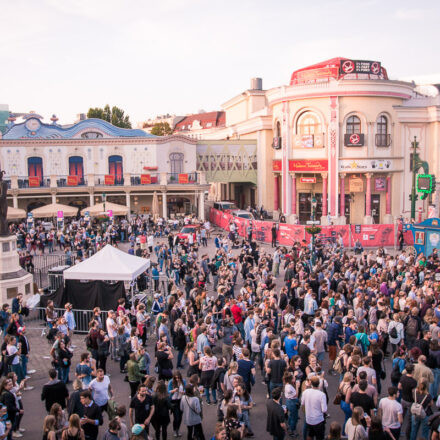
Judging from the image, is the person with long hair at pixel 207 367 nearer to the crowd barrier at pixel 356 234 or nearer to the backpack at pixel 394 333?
the backpack at pixel 394 333

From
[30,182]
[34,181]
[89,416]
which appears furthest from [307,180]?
[89,416]

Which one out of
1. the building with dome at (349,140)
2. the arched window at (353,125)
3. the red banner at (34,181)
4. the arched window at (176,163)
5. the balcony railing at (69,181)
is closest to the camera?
the building with dome at (349,140)

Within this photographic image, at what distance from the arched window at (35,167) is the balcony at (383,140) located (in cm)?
2840

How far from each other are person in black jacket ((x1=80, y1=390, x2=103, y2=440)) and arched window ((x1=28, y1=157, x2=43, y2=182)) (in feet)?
122

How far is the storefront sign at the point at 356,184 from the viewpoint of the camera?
133 feet

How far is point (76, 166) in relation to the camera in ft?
143

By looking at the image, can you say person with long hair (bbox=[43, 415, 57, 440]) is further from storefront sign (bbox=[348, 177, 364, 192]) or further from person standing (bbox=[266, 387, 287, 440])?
storefront sign (bbox=[348, 177, 364, 192])

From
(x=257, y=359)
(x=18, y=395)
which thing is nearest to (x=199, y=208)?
(x=257, y=359)

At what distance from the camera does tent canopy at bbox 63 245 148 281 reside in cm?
1634

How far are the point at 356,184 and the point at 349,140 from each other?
404 centimetres

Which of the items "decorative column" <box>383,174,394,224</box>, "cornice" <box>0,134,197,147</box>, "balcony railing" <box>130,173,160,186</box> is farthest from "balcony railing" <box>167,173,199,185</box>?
"decorative column" <box>383,174,394,224</box>

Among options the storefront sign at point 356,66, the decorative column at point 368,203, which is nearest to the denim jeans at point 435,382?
the decorative column at point 368,203

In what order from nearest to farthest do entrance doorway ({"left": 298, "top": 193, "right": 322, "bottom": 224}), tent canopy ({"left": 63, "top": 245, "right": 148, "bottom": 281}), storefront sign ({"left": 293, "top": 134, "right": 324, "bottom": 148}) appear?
tent canopy ({"left": 63, "top": 245, "right": 148, "bottom": 281}), storefront sign ({"left": 293, "top": 134, "right": 324, "bottom": 148}), entrance doorway ({"left": 298, "top": 193, "right": 322, "bottom": 224})

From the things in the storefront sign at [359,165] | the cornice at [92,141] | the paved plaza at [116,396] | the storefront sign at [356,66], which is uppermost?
the storefront sign at [356,66]
